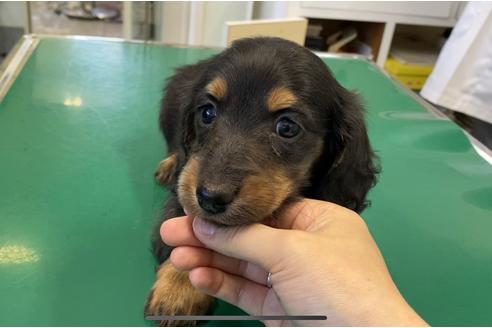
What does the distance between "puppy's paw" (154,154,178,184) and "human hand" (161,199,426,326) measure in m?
0.53

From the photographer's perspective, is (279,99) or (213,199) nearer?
(213,199)

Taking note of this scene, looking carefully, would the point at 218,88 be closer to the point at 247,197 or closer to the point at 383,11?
the point at 247,197

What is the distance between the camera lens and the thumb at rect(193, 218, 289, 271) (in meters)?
0.85

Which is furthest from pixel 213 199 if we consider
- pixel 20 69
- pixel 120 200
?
pixel 20 69

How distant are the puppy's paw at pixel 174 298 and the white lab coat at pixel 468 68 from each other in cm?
219

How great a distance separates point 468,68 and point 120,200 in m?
2.17

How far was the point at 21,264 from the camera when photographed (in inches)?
44.5

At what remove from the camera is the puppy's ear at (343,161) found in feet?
4.04

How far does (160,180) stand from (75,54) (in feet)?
3.84

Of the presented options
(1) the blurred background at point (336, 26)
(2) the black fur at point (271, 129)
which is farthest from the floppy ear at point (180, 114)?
(1) the blurred background at point (336, 26)

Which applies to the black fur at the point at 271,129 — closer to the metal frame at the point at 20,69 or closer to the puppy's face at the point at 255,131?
the puppy's face at the point at 255,131

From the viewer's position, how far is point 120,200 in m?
1.42

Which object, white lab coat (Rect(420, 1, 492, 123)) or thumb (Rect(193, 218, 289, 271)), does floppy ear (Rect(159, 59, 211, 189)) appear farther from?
white lab coat (Rect(420, 1, 492, 123))

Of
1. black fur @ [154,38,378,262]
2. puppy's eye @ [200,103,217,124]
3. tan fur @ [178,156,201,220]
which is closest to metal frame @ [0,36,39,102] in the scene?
black fur @ [154,38,378,262]
